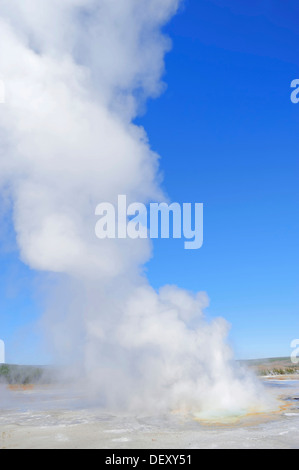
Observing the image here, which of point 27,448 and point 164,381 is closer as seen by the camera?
point 27,448

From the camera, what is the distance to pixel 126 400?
29.5 meters

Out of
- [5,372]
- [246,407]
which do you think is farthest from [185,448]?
[5,372]

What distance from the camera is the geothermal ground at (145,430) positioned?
15.8 metres

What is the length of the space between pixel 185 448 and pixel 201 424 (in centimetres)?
576

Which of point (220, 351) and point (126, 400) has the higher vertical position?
point (220, 351)

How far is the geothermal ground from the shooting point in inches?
621

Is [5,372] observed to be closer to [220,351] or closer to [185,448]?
[220,351]

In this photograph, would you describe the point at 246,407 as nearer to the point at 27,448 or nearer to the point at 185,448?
the point at 185,448

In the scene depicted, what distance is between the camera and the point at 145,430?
18984mm

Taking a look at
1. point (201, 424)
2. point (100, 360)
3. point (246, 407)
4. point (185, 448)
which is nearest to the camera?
point (185, 448)

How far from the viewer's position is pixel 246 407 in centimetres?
2594

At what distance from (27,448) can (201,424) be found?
29.1 ft
